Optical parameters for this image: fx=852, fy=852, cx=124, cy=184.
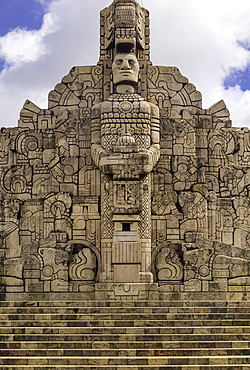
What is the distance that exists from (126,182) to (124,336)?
18.3ft

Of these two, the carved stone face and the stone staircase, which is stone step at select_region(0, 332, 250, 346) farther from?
the carved stone face

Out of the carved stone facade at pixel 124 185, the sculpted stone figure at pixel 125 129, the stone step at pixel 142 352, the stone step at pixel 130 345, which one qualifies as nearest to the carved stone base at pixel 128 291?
the carved stone facade at pixel 124 185

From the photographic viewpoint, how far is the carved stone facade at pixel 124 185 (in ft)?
75.4

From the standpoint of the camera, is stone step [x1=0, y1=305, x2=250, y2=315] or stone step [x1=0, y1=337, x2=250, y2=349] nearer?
stone step [x1=0, y1=337, x2=250, y2=349]

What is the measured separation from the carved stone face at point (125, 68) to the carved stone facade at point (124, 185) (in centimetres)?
3

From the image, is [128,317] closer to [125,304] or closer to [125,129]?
[125,304]

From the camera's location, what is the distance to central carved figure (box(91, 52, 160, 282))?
22.7 meters

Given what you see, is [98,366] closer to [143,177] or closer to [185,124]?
[143,177]

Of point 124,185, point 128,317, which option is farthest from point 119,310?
point 124,185

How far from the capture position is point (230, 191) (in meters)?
24.8

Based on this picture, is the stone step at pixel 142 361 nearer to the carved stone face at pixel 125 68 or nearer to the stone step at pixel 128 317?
the stone step at pixel 128 317

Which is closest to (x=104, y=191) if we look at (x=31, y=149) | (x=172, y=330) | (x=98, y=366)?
(x=31, y=149)

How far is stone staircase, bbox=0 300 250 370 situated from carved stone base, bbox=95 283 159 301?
1477 mm

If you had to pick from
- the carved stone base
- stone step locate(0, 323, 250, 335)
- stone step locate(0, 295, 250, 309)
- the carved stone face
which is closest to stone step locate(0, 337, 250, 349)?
stone step locate(0, 323, 250, 335)
